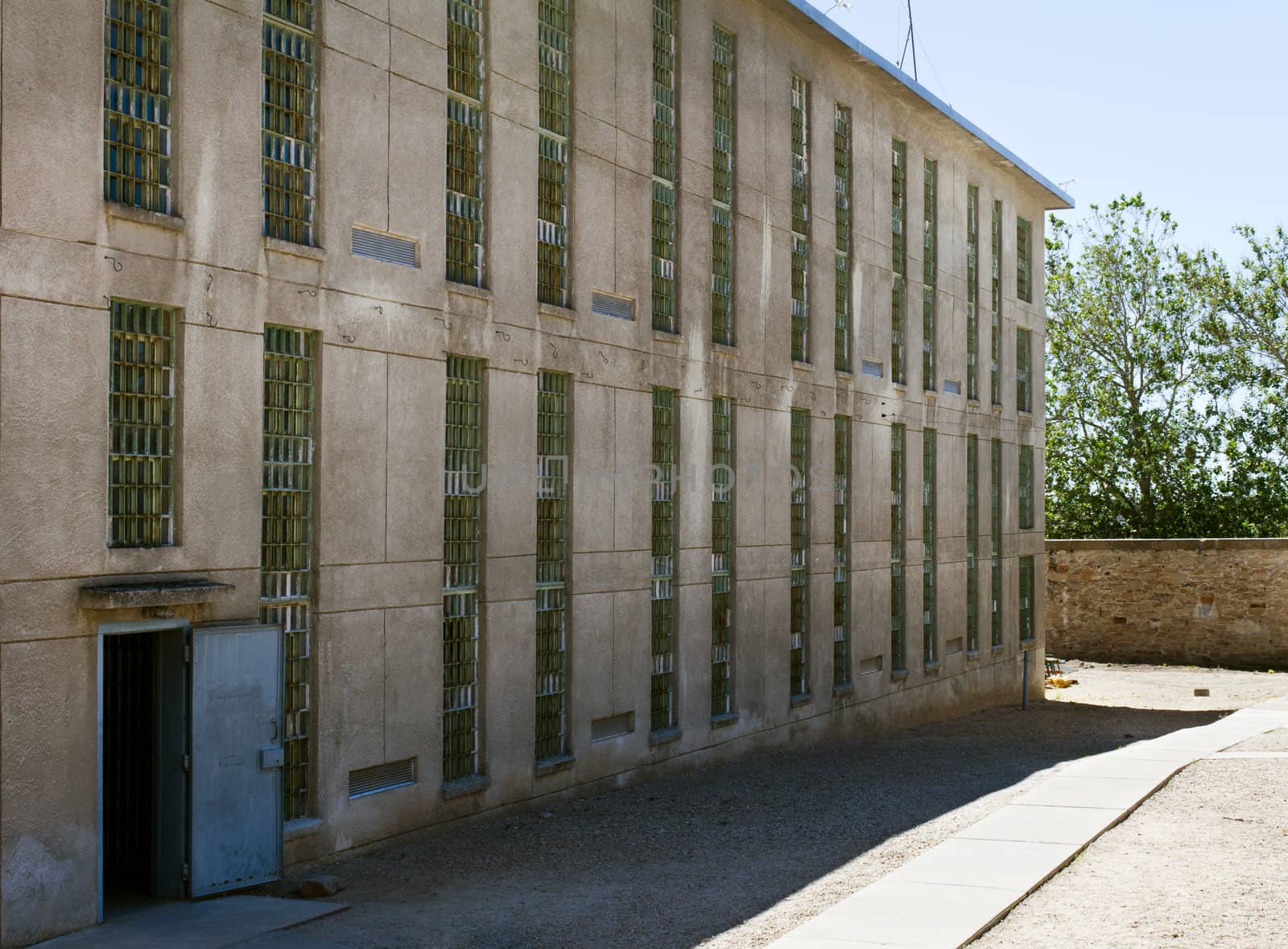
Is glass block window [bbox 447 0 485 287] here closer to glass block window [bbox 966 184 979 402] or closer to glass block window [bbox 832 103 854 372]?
glass block window [bbox 832 103 854 372]

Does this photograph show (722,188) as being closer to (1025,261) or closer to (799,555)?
(799,555)

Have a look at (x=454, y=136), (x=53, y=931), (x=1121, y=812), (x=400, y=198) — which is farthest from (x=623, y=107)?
(x=53, y=931)

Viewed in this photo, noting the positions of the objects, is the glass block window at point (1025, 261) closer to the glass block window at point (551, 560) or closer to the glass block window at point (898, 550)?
the glass block window at point (898, 550)

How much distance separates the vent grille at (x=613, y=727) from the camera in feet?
53.1

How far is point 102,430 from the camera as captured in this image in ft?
33.4

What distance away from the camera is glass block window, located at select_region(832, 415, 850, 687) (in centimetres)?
2223

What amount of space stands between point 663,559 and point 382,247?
6.07 m

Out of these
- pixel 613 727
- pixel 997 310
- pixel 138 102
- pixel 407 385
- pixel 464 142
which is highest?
pixel 997 310

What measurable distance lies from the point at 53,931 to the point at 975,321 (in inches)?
858

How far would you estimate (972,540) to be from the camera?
1099 inches

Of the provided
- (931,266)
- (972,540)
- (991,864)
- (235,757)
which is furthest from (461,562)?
(972,540)

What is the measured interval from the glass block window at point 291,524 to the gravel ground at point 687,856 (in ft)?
3.34

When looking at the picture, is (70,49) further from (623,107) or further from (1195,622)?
(1195,622)

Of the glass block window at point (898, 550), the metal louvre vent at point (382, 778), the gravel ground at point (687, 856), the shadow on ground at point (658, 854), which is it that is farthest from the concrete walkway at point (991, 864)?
the glass block window at point (898, 550)
